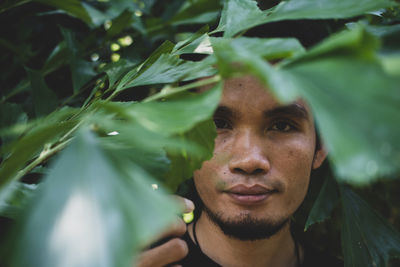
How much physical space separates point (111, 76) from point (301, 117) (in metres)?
0.37

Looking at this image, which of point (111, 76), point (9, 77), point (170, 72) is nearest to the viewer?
point (170, 72)

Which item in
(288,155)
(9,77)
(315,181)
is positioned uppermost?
(9,77)

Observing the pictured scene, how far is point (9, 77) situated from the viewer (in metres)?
0.77

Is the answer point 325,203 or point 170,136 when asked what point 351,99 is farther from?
point 325,203

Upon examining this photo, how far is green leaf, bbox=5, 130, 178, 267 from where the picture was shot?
0.17m

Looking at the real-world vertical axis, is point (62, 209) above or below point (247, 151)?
above

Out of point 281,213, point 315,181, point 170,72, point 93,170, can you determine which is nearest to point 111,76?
point 170,72

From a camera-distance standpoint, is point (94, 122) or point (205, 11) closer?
point (94, 122)

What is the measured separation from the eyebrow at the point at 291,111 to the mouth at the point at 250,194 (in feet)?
0.43

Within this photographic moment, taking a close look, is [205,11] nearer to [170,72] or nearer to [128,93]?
[128,93]

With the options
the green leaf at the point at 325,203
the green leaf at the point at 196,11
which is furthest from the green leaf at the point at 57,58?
the green leaf at the point at 325,203

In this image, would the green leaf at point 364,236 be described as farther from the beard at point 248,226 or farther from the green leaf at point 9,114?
the green leaf at point 9,114

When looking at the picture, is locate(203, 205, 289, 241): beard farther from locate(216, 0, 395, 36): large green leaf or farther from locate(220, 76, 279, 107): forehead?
locate(216, 0, 395, 36): large green leaf

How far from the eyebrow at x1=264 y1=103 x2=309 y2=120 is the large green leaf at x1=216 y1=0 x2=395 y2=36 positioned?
0.27 metres
